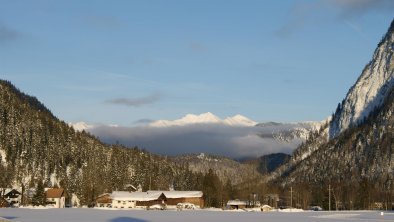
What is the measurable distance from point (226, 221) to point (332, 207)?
115625 millimetres

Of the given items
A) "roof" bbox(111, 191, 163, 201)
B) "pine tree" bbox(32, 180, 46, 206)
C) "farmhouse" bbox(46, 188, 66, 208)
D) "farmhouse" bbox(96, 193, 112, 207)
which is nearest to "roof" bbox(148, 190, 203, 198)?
"roof" bbox(111, 191, 163, 201)

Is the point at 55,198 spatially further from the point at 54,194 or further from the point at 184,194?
the point at 184,194

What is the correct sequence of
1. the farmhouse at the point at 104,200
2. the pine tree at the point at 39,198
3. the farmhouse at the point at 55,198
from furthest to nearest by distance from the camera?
the farmhouse at the point at 104,200
the farmhouse at the point at 55,198
the pine tree at the point at 39,198

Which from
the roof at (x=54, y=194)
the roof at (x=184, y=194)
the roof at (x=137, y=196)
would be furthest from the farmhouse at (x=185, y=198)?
the roof at (x=54, y=194)

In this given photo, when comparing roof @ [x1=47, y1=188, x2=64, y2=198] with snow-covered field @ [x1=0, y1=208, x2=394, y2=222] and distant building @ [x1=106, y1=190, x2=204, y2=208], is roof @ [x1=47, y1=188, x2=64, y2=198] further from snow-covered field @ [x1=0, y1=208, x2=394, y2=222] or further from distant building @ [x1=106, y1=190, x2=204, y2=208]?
snow-covered field @ [x1=0, y1=208, x2=394, y2=222]

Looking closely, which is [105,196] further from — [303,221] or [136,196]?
[303,221]

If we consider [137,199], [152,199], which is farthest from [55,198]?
[152,199]

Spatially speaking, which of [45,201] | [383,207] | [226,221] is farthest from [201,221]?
[383,207]

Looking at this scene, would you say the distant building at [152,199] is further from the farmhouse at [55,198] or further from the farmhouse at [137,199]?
the farmhouse at [55,198]

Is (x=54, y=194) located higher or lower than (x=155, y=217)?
higher

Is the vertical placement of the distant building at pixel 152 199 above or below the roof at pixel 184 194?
below

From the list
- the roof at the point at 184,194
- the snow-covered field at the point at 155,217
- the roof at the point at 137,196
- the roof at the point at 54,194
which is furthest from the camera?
the roof at the point at 54,194

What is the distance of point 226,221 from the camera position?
7650 cm

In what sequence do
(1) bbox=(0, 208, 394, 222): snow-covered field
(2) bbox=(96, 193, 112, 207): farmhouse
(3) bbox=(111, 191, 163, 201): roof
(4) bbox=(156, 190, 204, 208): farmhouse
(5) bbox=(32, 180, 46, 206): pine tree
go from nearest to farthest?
1. (1) bbox=(0, 208, 394, 222): snow-covered field
2. (5) bbox=(32, 180, 46, 206): pine tree
3. (3) bbox=(111, 191, 163, 201): roof
4. (4) bbox=(156, 190, 204, 208): farmhouse
5. (2) bbox=(96, 193, 112, 207): farmhouse
